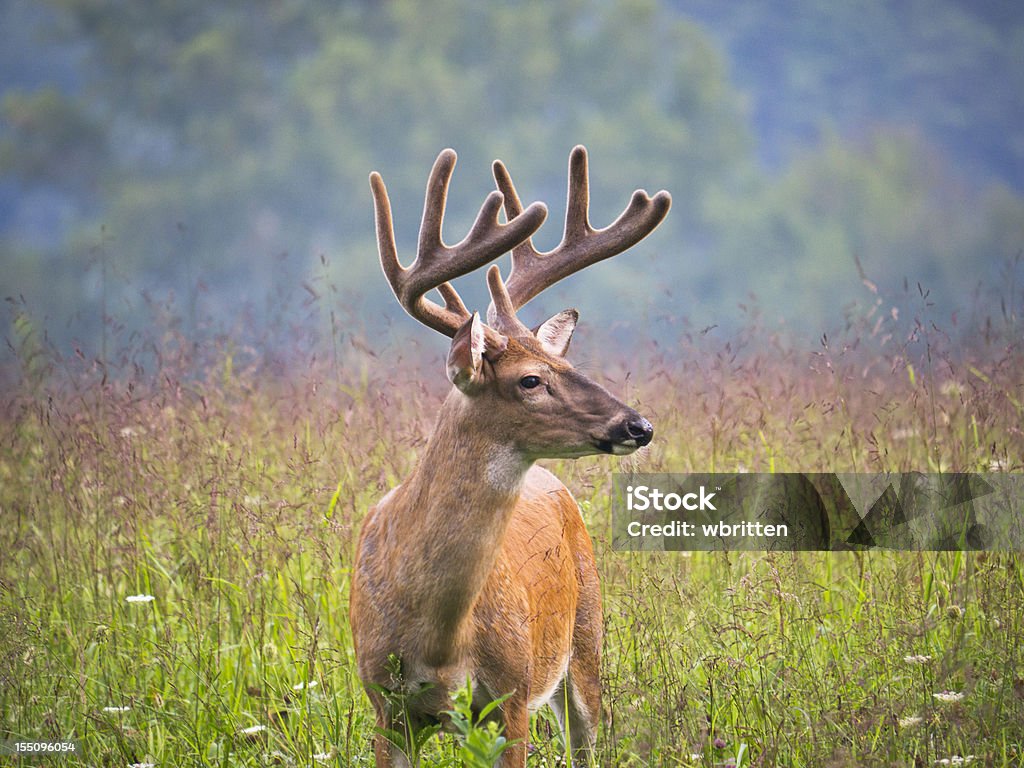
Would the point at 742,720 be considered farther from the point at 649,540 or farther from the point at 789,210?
the point at 789,210

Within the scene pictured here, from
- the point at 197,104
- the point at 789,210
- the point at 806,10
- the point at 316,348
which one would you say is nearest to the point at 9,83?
the point at 197,104

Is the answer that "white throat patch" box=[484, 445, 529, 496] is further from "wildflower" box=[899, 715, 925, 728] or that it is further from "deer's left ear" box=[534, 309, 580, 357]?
"wildflower" box=[899, 715, 925, 728]

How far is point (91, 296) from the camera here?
3850cm

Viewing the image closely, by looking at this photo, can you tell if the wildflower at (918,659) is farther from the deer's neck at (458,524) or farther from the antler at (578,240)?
the antler at (578,240)

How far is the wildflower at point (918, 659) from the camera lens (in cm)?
353

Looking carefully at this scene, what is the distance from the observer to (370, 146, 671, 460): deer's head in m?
3.20

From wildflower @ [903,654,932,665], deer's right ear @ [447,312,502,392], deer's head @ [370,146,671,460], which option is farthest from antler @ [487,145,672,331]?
wildflower @ [903,654,932,665]

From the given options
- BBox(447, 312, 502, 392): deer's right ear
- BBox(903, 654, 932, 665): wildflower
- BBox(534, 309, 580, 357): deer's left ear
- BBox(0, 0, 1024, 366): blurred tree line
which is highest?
BBox(0, 0, 1024, 366): blurred tree line

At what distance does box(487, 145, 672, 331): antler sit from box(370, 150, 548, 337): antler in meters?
0.30

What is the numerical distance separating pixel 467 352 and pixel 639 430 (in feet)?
1.52

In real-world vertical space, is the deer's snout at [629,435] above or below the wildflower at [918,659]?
above

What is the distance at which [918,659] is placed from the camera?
11.6 feet

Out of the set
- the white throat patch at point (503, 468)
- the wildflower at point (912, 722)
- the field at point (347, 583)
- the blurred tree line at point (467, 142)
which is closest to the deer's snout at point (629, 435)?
the white throat patch at point (503, 468)

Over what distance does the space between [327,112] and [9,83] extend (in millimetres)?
20334
